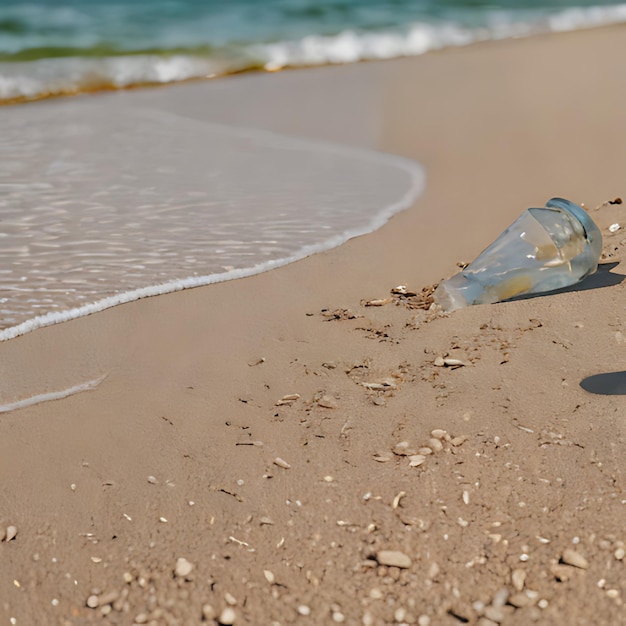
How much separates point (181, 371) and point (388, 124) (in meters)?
2.80

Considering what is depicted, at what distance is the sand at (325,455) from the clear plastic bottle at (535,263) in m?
0.06

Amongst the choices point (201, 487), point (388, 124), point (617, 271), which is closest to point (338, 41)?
point (388, 124)

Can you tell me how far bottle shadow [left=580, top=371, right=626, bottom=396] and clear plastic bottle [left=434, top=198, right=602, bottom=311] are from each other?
0.47 metres

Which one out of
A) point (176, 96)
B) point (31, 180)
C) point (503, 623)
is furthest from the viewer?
point (176, 96)

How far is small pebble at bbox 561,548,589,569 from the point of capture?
1.63m

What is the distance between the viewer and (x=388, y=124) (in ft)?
15.5

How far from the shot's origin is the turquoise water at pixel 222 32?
6902 mm

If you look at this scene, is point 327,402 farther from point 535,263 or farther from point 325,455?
point 535,263

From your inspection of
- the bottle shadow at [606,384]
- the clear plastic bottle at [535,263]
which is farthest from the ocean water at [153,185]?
the bottle shadow at [606,384]

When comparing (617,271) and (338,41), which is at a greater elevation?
(338,41)

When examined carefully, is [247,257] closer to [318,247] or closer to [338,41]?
[318,247]

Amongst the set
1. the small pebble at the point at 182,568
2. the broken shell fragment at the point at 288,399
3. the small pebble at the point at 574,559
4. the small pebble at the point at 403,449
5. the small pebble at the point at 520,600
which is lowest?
the small pebble at the point at 182,568

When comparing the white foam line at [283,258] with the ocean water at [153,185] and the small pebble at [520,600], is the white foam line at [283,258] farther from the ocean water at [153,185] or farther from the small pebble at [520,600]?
the small pebble at [520,600]

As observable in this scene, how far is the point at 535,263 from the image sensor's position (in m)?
2.54
